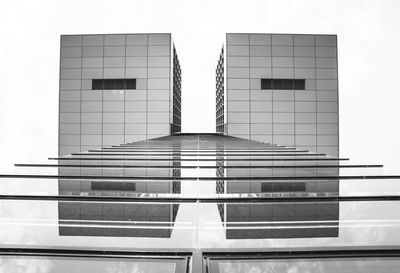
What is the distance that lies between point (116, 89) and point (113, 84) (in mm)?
563

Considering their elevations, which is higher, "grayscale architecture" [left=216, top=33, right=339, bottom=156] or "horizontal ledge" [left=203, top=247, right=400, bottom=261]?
"grayscale architecture" [left=216, top=33, right=339, bottom=156]

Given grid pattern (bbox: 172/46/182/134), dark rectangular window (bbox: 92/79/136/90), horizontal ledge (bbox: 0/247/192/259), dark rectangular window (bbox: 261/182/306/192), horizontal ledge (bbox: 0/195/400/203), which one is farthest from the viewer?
grid pattern (bbox: 172/46/182/134)

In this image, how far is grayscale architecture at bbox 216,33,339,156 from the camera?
124ft

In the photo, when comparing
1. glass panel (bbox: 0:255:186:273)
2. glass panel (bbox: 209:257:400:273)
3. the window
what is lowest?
glass panel (bbox: 0:255:186:273)

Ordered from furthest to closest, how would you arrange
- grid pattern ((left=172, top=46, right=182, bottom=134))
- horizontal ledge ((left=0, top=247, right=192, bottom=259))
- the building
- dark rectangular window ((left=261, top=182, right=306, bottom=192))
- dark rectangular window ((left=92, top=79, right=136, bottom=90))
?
grid pattern ((left=172, top=46, right=182, bottom=134)) < dark rectangular window ((left=92, top=79, right=136, bottom=90)) < the building < dark rectangular window ((left=261, top=182, right=306, bottom=192)) < horizontal ledge ((left=0, top=247, right=192, bottom=259))

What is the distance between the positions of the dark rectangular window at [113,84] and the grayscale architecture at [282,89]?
8.69 metres

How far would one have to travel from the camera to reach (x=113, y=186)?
6.68m

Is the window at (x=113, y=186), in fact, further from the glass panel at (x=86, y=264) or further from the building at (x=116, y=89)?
the building at (x=116, y=89)

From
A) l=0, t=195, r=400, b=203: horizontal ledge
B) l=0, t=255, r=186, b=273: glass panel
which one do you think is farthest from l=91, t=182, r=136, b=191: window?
l=0, t=255, r=186, b=273: glass panel

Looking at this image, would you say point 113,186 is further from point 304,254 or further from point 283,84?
point 283,84

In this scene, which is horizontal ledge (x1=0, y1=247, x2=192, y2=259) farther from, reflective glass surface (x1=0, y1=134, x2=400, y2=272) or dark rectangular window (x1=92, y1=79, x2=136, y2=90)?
dark rectangular window (x1=92, y1=79, x2=136, y2=90)

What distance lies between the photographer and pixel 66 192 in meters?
6.13

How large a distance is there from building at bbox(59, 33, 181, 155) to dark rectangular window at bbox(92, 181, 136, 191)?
31.1 m

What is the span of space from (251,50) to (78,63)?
16083 millimetres
